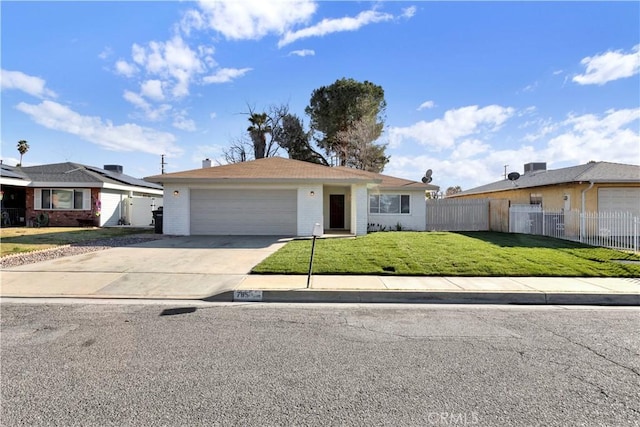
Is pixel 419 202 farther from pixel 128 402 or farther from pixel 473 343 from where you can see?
pixel 128 402

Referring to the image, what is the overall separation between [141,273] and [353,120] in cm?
2498

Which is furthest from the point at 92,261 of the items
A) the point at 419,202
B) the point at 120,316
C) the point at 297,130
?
the point at 297,130

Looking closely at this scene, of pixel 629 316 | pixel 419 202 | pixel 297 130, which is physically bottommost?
pixel 629 316

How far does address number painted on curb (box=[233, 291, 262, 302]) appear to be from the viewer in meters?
6.32

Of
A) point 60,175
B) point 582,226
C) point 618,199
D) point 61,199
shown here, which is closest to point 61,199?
point 61,199

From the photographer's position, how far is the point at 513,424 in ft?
8.43

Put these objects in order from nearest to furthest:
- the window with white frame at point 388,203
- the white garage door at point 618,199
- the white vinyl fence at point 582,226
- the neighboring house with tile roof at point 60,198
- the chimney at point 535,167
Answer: the white vinyl fence at point 582,226, the white garage door at point 618,199, the window with white frame at point 388,203, the neighboring house with tile roof at point 60,198, the chimney at point 535,167

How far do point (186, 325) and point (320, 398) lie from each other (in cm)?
267

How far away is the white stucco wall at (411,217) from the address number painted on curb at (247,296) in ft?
40.9

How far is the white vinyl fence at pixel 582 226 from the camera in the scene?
1303 cm

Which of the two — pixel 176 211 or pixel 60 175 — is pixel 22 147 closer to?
pixel 60 175

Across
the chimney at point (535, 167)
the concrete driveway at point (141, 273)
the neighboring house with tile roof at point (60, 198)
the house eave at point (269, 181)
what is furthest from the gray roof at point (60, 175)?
the chimney at point (535, 167)

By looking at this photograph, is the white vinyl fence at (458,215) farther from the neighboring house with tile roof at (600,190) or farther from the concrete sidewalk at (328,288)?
the concrete sidewalk at (328,288)

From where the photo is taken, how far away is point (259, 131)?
33562 mm
